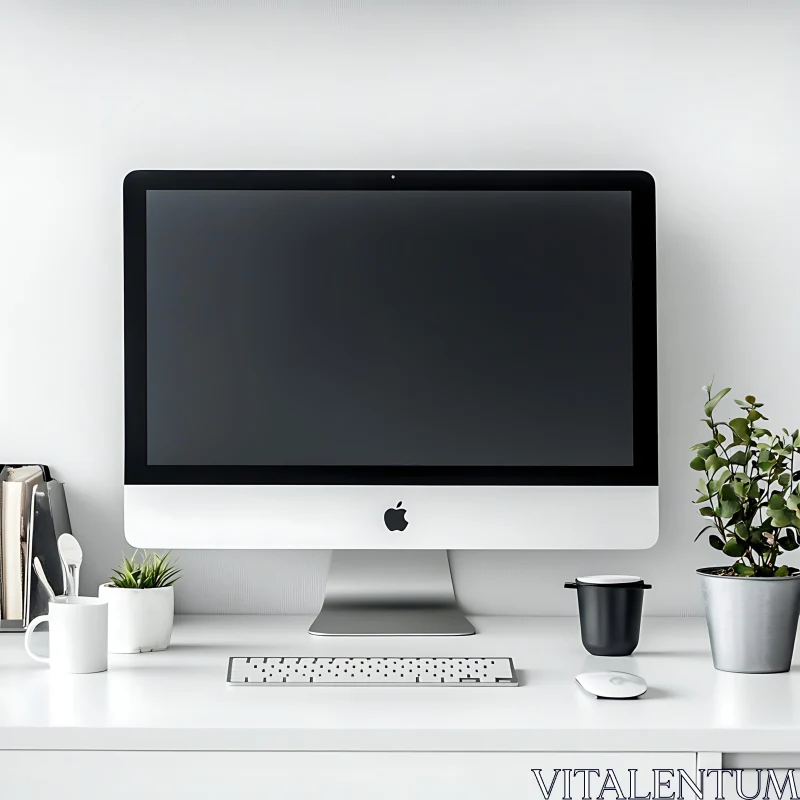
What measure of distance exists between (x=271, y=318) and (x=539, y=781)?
81 centimetres

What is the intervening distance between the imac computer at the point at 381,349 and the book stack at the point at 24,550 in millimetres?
163

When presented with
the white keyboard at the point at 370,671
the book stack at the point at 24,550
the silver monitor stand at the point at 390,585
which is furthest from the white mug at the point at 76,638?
the silver monitor stand at the point at 390,585

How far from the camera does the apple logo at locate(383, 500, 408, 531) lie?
4.52 feet

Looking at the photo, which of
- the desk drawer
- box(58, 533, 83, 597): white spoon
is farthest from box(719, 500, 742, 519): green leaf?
box(58, 533, 83, 597): white spoon

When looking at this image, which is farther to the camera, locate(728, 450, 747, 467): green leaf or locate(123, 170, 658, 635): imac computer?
locate(123, 170, 658, 635): imac computer

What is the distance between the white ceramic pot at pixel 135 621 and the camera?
1.27 meters

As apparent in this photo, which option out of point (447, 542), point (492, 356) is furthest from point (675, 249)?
point (447, 542)

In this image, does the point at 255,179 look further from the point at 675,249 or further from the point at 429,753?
the point at 429,753

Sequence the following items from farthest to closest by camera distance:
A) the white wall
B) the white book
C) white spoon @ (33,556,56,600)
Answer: the white wall < the white book < white spoon @ (33,556,56,600)

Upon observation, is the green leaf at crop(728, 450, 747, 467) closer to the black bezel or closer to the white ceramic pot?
the black bezel

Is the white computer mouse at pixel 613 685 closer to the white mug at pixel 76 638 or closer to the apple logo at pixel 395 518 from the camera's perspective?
the apple logo at pixel 395 518

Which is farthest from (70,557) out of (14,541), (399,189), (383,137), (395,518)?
(383,137)

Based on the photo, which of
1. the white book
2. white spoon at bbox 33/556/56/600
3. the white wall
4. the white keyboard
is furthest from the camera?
the white wall

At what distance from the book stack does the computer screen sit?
0.75 feet
